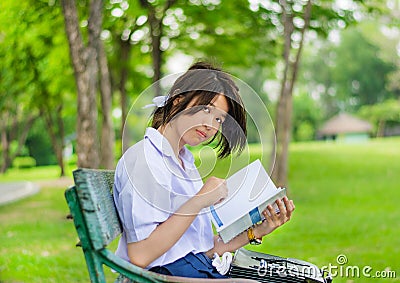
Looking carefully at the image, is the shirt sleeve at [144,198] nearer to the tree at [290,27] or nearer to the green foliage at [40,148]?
the tree at [290,27]

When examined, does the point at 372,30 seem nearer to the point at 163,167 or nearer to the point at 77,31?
the point at 77,31

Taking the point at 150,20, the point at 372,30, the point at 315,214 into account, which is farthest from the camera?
the point at 372,30

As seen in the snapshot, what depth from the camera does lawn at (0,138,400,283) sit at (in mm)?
6875

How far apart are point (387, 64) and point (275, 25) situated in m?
44.9

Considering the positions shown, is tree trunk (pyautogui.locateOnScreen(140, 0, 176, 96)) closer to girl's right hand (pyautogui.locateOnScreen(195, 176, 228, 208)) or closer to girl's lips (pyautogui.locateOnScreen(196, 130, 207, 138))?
girl's lips (pyautogui.locateOnScreen(196, 130, 207, 138))

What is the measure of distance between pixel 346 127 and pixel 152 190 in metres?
52.4

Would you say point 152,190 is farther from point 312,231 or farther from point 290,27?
point 290,27

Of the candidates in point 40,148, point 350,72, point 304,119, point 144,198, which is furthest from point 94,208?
point 350,72

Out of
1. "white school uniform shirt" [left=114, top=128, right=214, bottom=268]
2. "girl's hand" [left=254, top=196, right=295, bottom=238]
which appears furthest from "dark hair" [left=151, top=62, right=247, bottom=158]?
"girl's hand" [left=254, top=196, right=295, bottom=238]

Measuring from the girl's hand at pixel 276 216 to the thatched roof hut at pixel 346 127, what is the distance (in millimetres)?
51317

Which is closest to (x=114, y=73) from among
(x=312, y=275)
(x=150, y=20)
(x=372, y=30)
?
(x=150, y=20)

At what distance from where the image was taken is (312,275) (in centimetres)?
224

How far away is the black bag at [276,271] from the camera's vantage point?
224cm

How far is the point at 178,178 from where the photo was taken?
2.08m
